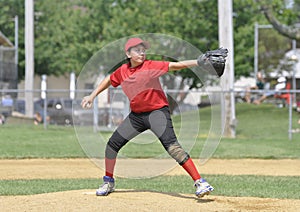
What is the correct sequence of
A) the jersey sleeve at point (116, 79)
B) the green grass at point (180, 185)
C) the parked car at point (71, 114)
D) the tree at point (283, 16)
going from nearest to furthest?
the jersey sleeve at point (116, 79) < the green grass at point (180, 185) < the parked car at point (71, 114) < the tree at point (283, 16)

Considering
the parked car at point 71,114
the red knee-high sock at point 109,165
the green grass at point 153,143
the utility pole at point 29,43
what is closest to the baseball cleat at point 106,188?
the red knee-high sock at point 109,165

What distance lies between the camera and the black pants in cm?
809

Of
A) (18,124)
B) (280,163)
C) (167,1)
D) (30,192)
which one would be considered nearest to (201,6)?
(167,1)

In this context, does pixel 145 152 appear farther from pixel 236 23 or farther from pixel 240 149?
pixel 236 23

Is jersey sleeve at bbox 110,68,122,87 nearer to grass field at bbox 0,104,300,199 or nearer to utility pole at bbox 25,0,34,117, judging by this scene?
grass field at bbox 0,104,300,199

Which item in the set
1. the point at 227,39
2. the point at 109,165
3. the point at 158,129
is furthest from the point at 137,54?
the point at 227,39

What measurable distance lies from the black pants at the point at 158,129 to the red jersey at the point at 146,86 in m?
0.09

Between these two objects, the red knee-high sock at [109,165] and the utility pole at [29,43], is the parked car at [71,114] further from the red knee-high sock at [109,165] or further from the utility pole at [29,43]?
the red knee-high sock at [109,165]

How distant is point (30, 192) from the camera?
9539 millimetres

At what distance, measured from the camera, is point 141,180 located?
1141 cm

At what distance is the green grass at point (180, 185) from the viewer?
964 centimetres

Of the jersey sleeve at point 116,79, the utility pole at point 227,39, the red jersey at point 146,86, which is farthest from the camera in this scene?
the utility pole at point 227,39

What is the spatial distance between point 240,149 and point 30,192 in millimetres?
9032

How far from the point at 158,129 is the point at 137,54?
2.96 ft
